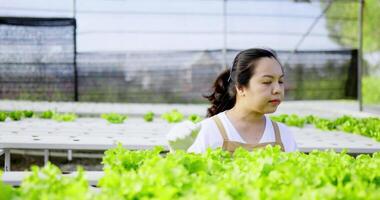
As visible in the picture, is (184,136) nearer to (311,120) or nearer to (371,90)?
(311,120)

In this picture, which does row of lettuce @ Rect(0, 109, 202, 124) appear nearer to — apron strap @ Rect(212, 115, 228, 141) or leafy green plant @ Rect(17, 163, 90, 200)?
apron strap @ Rect(212, 115, 228, 141)

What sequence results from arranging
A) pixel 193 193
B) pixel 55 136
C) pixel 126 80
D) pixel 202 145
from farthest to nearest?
1. pixel 126 80
2. pixel 55 136
3. pixel 202 145
4. pixel 193 193

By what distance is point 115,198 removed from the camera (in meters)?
1.46

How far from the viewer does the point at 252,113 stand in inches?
126

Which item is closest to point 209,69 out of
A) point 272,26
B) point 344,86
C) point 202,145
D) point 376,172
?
point 272,26

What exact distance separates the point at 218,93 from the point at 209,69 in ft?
20.0

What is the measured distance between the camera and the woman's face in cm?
302

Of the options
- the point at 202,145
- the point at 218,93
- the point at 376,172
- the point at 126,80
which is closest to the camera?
the point at 376,172

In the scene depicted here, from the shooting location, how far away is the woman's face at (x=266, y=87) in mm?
3016

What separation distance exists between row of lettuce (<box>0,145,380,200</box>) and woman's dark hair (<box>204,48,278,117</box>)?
1.00 metres

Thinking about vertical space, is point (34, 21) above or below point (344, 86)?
above

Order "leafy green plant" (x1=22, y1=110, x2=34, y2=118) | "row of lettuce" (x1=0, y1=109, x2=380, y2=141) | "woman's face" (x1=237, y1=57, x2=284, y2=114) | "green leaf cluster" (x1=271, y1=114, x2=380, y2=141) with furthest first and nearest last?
"leafy green plant" (x1=22, y1=110, x2=34, y2=118), "row of lettuce" (x1=0, y1=109, x2=380, y2=141), "green leaf cluster" (x1=271, y1=114, x2=380, y2=141), "woman's face" (x1=237, y1=57, x2=284, y2=114)

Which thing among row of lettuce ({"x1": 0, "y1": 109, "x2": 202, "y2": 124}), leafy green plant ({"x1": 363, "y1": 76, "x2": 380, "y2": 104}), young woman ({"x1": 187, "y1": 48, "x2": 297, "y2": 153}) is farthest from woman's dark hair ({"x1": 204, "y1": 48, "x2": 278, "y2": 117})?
leafy green plant ({"x1": 363, "y1": 76, "x2": 380, "y2": 104})

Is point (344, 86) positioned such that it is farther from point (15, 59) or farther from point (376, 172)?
point (376, 172)
